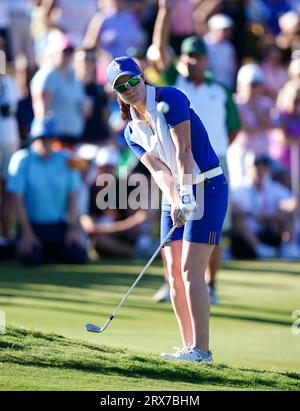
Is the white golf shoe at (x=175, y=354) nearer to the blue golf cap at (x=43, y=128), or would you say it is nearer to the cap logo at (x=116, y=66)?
the cap logo at (x=116, y=66)

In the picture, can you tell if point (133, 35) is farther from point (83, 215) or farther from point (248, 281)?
point (248, 281)

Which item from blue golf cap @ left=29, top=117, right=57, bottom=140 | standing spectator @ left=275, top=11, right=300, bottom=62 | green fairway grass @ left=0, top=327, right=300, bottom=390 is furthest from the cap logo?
standing spectator @ left=275, top=11, right=300, bottom=62

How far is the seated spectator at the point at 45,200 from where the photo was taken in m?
14.0

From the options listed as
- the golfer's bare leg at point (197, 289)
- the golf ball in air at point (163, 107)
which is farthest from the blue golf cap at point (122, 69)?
the golfer's bare leg at point (197, 289)

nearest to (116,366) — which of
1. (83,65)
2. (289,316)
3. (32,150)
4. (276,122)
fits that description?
(289,316)

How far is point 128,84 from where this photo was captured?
739cm

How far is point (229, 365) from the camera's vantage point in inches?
297

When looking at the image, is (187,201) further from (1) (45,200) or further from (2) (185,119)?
(1) (45,200)

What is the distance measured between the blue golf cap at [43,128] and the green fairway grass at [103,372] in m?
→ 6.55

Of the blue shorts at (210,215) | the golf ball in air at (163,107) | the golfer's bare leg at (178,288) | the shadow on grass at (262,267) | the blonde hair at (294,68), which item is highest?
the blonde hair at (294,68)

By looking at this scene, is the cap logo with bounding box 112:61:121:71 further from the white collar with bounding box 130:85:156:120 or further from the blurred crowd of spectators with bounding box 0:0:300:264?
the blurred crowd of spectators with bounding box 0:0:300:264

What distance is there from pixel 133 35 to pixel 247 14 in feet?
10.2

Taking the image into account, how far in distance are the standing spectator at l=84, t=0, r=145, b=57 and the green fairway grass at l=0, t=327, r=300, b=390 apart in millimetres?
9779

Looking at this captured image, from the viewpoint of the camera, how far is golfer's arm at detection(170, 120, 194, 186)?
7.41 metres
